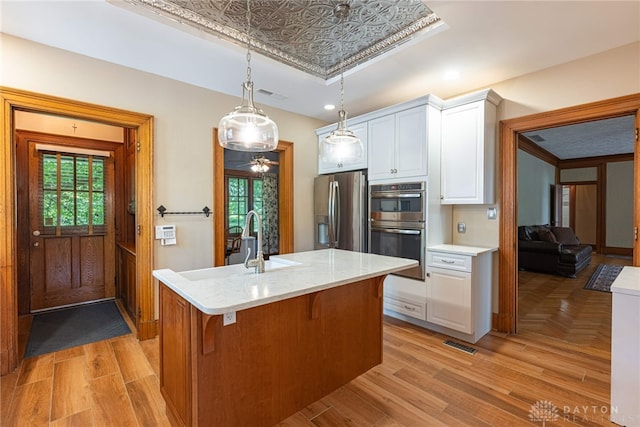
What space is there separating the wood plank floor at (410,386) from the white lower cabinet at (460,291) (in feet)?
0.54

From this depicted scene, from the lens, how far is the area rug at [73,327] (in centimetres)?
290

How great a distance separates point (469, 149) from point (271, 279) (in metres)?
2.56

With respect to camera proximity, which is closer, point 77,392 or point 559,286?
point 77,392

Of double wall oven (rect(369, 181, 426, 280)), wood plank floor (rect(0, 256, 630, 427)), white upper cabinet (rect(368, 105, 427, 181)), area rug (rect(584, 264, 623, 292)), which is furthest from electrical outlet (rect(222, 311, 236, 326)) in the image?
area rug (rect(584, 264, 623, 292))

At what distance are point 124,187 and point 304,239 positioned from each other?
2.73 metres

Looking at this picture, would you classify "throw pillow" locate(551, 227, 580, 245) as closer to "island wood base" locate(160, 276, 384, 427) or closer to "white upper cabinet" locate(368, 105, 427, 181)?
"white upper cabinet" locate(368, 105, 427, 181)

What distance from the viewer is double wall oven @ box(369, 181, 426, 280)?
327 cm

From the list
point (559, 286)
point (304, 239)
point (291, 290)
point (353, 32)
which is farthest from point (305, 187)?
point (559, 286)

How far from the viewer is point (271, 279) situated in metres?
1.77

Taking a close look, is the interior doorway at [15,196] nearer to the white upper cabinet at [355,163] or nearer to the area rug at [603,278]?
the white upper cabinet at [355,163]

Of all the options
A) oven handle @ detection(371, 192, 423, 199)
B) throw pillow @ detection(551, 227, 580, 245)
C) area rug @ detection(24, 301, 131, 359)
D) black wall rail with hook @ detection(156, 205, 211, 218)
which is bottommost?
area rug @ detection(24, 301, 131, 359)

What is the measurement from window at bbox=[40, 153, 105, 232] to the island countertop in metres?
3.11

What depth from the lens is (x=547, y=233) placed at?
620 centimetres

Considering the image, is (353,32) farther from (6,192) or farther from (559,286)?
(559,286)
